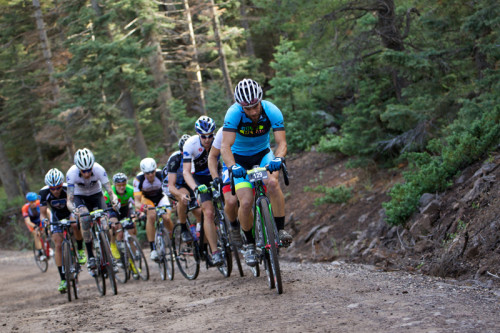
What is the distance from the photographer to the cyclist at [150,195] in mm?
12109

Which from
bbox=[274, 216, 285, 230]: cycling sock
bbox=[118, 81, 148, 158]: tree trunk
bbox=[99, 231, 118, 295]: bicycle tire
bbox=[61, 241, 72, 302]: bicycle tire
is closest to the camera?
bbox=[274, 216, 285, 230]: cycling sock

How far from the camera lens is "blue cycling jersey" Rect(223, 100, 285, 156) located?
7336 mm

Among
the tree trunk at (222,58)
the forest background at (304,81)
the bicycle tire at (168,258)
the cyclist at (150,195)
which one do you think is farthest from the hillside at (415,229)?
the tree trunk at (222,58)

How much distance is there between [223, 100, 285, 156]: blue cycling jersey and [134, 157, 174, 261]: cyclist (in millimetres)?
4672

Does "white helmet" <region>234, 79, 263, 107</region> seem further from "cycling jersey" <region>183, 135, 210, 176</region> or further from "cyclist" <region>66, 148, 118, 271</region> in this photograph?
"cyclist" <region>66, 148, 118, 271</region>

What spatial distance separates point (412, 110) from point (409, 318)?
271 inches

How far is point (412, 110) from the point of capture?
11.2 meters

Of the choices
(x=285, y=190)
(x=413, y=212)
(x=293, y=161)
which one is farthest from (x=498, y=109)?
(x=293, y=161)

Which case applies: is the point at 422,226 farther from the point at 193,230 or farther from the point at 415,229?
the point at 193,230

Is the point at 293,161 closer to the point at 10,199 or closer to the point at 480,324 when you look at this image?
the point at 480,324

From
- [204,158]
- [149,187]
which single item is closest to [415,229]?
[204,158]

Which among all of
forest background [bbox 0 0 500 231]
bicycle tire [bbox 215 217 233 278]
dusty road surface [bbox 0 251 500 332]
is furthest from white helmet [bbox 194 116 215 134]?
forest background [bbox 0 0 500 231]

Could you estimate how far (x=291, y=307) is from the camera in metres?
6.08

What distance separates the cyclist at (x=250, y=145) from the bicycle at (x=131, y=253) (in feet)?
17.1
